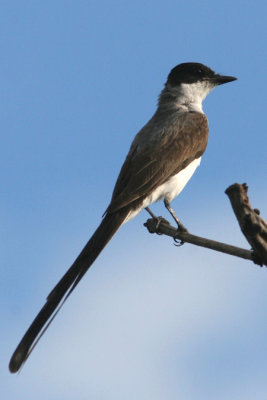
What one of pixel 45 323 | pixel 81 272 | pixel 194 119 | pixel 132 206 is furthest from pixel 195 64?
pixel 45 323

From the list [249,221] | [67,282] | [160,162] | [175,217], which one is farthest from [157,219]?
[249,221]

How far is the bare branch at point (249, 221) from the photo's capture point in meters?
4.52

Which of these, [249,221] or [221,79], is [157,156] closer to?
[221,79]

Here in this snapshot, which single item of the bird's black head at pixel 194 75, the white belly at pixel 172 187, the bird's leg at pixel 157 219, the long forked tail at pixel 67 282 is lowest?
the long forked tail at pixel 67 282

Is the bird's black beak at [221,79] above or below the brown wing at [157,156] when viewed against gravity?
above

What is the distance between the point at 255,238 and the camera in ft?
14.9

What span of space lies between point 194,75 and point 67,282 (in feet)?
16.2

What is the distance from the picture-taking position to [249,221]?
4.53m

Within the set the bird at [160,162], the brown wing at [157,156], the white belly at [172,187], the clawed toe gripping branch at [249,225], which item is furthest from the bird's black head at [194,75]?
the clawed toe gripping branch at [249,225]

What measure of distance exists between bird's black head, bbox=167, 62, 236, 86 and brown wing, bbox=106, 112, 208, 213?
1078mm

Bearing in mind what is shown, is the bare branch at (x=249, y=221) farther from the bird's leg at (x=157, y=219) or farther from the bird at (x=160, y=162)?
the bird's leg at (x=157, y=219)

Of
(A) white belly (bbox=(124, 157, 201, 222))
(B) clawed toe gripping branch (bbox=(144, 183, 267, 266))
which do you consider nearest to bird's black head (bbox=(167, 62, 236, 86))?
(A) white belly (bbox=(124, 157, 201, 222))

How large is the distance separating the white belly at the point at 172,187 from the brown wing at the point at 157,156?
8 cm

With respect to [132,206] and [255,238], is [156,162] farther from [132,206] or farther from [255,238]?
[255,238]
